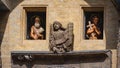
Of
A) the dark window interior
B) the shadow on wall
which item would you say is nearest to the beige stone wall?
the shadow on wall

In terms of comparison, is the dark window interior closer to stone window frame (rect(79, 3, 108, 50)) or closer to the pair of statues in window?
the pair of statues in window

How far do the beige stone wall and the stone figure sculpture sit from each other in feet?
0.41

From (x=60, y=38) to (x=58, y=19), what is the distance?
36 centimetres

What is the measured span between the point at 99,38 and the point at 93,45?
169mm

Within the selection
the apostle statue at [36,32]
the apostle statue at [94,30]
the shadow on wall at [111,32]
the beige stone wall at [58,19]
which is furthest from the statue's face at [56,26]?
the shadow on wall at [111,32]

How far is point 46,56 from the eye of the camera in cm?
1067

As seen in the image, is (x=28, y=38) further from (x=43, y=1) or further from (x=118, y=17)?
(x=118, y=17)

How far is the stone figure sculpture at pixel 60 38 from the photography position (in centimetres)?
1050

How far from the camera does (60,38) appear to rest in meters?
10.5

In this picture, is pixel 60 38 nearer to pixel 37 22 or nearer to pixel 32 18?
pixel 37 22

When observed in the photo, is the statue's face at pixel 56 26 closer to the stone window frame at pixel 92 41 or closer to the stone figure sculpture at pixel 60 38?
the stone figure sculpture at pixel 60 38

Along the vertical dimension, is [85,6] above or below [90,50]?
above

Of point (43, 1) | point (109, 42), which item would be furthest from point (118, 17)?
point (43, 1)

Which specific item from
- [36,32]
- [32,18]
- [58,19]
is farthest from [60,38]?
[32,18]
